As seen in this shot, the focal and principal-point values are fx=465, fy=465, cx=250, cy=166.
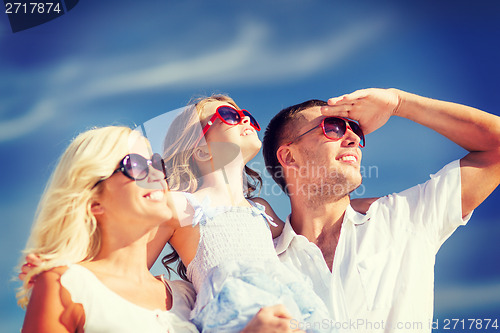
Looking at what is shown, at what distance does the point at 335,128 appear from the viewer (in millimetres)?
4762

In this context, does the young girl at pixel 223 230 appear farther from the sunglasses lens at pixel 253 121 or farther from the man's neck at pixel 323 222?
the man's neck at pixel 323 222

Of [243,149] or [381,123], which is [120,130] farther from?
[381,123]

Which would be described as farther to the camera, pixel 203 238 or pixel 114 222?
pixel 203 238

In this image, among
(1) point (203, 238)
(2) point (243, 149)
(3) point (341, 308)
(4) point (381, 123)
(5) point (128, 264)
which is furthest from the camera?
(4) point (381, 123)

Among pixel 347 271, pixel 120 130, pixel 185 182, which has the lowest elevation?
pixel 347 271

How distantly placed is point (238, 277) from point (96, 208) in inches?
44.5

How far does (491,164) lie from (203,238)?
9.04 feet

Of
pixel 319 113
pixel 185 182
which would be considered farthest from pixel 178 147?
pixel 319 113

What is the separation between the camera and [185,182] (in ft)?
13.5

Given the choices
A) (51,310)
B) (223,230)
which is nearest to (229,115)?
(223,230)

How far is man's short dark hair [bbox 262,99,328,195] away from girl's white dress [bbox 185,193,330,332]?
1.42 meters

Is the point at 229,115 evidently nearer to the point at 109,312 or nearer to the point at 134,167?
the point at 134,167

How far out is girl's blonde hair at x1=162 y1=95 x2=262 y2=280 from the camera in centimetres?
409

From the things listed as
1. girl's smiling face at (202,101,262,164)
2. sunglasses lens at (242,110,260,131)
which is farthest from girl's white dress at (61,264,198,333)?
sunglasses lens at (242,110,260,131)
